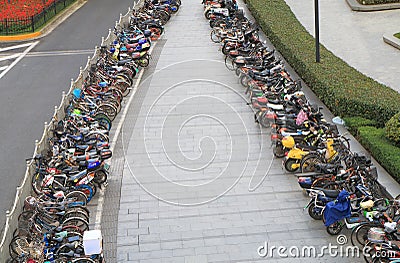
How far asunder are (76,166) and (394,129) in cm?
775

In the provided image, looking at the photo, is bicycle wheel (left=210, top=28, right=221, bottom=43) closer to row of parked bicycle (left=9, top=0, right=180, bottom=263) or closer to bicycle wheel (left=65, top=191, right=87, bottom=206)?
row of parked bicycle (left=9, top=0, right=180, bottom=263)

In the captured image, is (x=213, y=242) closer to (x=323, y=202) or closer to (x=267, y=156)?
(x=323, y=202)

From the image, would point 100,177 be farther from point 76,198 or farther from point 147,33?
point 147,33

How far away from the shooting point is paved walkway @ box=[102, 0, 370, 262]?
13.1 metres

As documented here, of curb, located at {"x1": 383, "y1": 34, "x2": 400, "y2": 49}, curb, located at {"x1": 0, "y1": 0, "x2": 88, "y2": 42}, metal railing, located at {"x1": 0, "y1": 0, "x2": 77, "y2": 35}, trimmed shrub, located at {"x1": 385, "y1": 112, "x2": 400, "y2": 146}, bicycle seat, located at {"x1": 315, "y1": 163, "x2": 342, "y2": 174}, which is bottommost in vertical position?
curb, located at {"x1": 0, "y1": 0, "x2": 88, "y2": 42}

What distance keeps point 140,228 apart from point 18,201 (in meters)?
2.63

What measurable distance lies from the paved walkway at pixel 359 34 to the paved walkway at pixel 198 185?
4.80 m

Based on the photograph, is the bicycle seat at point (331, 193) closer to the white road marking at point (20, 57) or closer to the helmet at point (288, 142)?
the helmet at point (288, 142)

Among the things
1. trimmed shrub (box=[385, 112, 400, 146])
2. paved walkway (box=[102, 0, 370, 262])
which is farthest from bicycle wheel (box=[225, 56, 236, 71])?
trimmed shrub (box=[385, 112, 400, 146])

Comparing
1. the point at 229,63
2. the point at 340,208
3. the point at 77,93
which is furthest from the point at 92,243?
the point at 229,63

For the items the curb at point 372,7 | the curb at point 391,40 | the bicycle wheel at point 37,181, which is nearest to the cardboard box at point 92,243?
the bicycle wheel at point 37,181

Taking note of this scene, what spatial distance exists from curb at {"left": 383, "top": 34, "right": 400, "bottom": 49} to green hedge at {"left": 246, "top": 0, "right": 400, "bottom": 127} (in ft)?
9.52

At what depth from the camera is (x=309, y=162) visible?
15219 mm

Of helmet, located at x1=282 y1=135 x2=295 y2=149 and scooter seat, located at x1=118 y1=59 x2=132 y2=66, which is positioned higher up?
helmet, located at x1=282 y1=135 x2=295 y2=149
